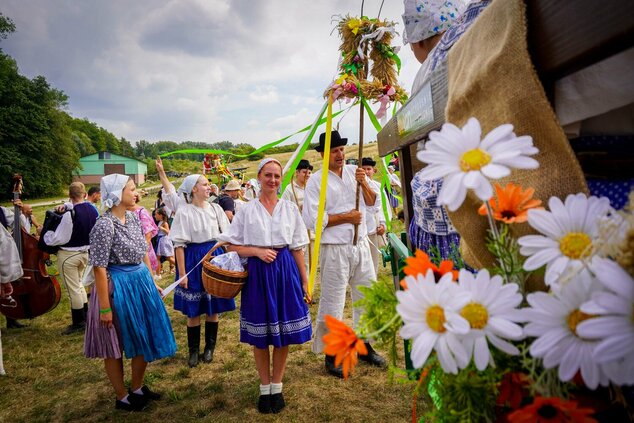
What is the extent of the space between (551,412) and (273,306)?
2919 mm

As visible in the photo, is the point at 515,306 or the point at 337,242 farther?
the point at 337,242

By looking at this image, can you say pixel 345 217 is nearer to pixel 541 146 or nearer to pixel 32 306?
pixel 541 146

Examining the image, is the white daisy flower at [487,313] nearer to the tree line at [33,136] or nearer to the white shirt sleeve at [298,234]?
the white shirt sleeve at [298,234]

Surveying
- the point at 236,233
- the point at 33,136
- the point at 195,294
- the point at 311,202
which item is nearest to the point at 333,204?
the point at 311,202

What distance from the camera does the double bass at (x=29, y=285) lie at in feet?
17.6

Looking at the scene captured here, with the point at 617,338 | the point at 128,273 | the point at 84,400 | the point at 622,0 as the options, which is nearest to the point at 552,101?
the point at 622,0

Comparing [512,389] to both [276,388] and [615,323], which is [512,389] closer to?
[615,323]

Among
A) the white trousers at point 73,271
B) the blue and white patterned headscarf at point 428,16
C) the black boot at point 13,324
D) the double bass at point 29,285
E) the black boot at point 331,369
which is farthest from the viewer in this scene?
the black boot at point 13,324

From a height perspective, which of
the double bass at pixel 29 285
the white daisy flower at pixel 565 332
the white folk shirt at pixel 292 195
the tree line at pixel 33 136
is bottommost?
the double bass at pixel 29 285

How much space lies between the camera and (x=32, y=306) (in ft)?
17.9

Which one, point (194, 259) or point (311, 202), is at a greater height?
point (311, 202)

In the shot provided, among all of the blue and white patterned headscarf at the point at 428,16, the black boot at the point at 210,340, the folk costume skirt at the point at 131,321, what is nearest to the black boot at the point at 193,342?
the black boot at the point at 210,340

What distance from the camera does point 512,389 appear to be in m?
0.54

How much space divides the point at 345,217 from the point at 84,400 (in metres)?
3.34
